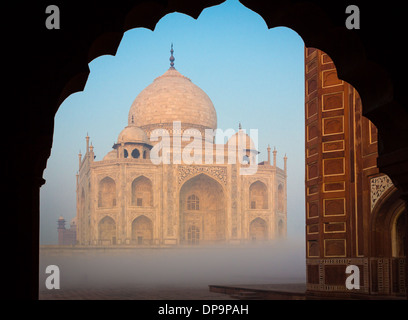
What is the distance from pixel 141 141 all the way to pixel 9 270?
83.5 feet

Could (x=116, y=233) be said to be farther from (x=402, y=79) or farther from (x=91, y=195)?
(x=402, y=79)

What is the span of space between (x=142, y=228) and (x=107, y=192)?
2370 millimetres

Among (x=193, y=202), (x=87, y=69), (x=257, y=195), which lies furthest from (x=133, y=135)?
(x=87, y=69)

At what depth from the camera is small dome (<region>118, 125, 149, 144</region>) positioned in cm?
2766

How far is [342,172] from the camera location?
9164mm

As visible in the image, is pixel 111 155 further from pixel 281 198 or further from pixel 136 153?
pixel 281 198

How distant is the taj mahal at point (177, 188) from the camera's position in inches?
1002

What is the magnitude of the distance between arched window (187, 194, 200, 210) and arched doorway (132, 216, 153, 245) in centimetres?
252

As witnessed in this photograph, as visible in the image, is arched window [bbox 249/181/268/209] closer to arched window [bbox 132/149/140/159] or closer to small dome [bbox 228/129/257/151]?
small dome [bbox 228/129/257/151]

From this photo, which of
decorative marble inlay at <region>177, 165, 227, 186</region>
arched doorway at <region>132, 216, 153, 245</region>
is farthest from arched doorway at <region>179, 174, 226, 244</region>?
arched doorway at <region>132, 216, 153, 245</region>

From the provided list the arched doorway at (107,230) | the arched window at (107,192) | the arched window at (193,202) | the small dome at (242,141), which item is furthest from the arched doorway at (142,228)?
the small dome at (242,141)

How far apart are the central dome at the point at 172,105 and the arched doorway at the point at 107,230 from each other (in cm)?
631

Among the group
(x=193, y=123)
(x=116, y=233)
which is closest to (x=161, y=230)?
(x=116, y=233)

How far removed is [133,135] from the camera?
91.3ft
